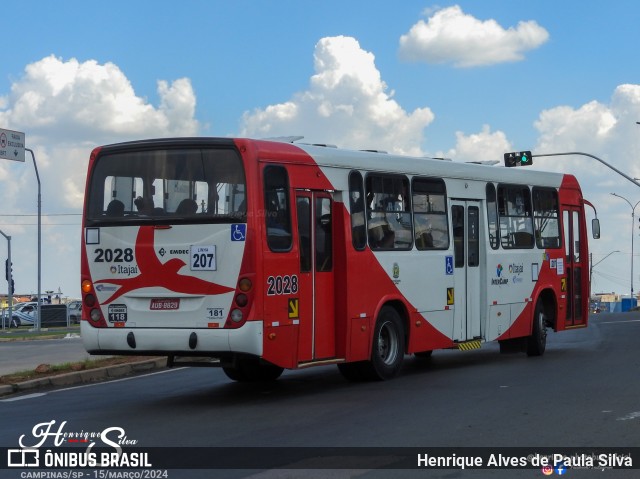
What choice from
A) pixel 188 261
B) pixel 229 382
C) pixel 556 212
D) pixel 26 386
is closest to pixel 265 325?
pixel 188 261

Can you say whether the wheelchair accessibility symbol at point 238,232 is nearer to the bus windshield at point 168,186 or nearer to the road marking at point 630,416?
Result: the bus windshield at point 168,186

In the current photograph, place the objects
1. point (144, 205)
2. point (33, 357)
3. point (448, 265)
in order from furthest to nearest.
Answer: point (33, 357) < point (448, 265) < point (144, 205)

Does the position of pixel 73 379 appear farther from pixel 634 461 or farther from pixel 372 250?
pixel 634 461

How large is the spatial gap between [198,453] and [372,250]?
19.5 feet

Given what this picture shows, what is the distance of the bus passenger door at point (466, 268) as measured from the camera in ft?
55.5

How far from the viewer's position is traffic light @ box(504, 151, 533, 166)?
141 ft

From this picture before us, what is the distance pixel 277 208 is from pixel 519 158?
31477mm

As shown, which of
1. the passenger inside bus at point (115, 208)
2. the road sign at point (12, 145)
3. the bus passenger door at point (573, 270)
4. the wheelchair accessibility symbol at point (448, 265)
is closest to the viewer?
the passenger inside bus at point (115, 208)

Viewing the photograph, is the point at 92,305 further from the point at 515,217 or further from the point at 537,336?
the point at 537,336

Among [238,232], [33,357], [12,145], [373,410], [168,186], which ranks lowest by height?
[33,357]

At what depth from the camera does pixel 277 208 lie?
1305 centimetres

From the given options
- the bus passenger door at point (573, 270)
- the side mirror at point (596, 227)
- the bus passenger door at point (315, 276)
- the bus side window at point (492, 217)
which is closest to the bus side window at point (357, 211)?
the bus passenger door at point (315, 276)

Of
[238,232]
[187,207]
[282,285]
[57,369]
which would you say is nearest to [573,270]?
[282,285]

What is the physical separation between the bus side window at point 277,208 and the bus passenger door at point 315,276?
0.29 meters
